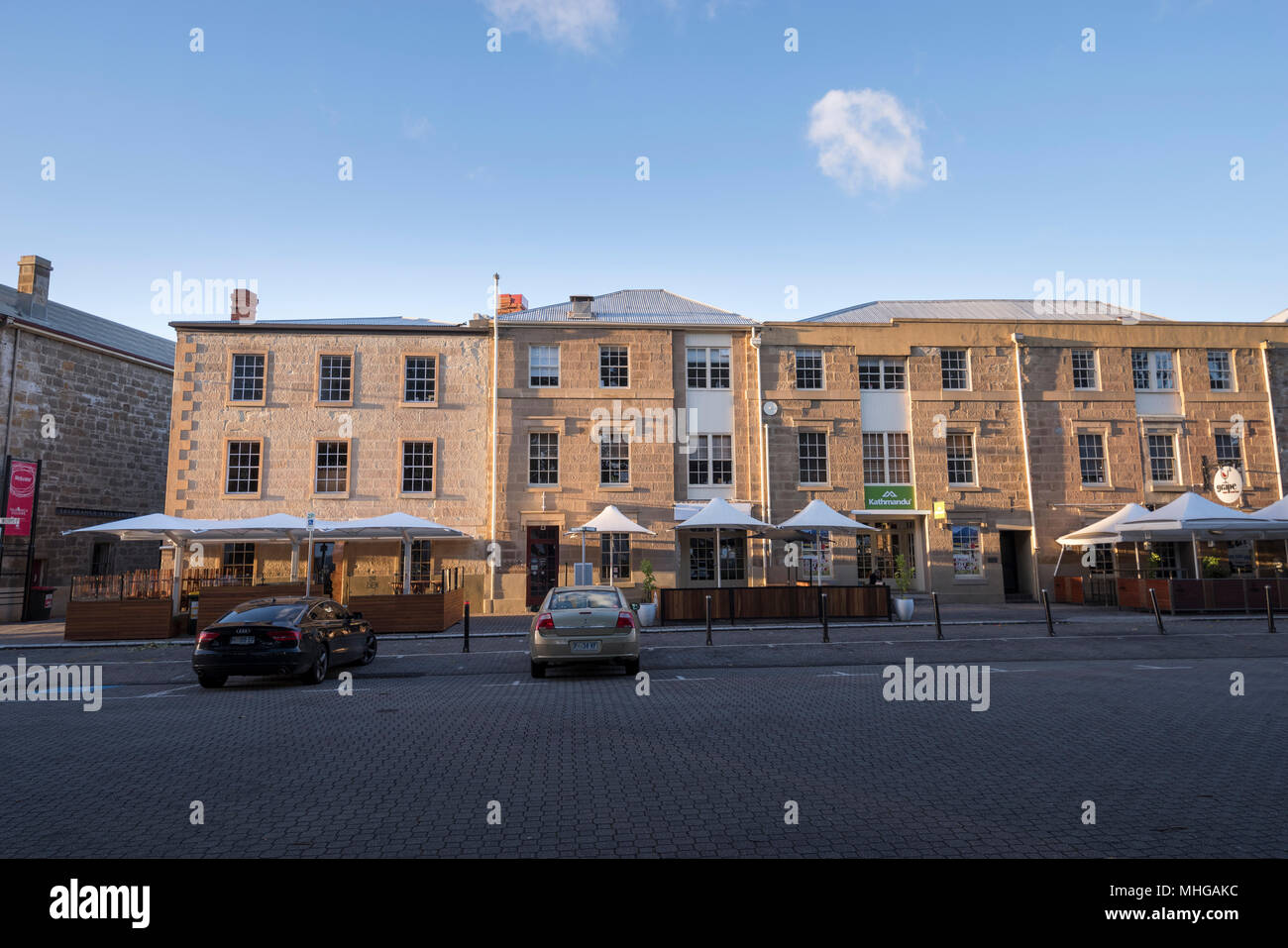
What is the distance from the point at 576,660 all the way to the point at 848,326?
19770 millimetres

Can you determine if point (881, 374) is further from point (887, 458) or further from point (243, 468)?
point (243, 468)

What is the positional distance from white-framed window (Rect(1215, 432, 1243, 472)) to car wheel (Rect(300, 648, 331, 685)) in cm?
3100

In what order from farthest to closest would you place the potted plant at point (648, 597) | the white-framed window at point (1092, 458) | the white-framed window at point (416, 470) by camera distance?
the white-framed window at point (1092, 458), the white-framed window at point (416, 470), the potted plant at point (648, 597)

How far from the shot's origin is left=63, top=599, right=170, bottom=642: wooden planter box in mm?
19344

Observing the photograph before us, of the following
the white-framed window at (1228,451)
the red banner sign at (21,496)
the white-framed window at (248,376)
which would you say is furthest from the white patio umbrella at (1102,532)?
the red banner sign at (21,496)

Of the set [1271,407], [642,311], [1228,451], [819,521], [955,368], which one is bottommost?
[819,521]

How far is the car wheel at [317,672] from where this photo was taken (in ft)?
40.1

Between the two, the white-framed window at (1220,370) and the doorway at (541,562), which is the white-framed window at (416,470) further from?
the white-framed window at (1220,370)

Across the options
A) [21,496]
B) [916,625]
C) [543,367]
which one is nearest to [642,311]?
[543,367]

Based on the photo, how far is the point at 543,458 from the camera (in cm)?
2678

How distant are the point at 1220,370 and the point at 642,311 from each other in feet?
72.2

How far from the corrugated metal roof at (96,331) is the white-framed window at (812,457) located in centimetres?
2607
